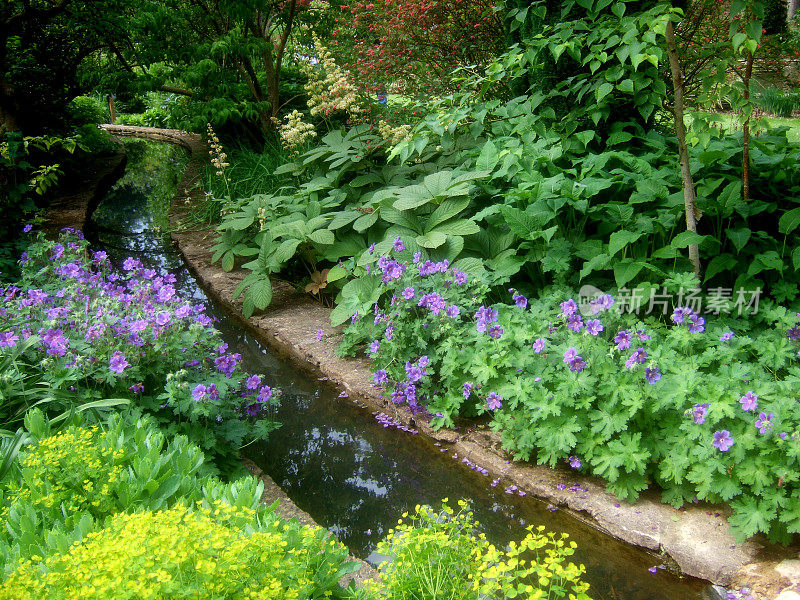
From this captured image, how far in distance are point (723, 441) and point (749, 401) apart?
0.55ft

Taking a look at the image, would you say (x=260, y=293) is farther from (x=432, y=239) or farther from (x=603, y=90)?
(x=603, y=90)

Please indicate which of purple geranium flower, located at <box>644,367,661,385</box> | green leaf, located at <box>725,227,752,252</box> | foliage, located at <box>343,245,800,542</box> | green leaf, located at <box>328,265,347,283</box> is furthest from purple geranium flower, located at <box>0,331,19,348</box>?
green leaf, located at <box>725,227,752,252</box>

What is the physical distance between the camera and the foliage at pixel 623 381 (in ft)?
7.35

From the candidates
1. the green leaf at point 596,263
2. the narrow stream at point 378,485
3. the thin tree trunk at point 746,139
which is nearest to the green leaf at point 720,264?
the thin tree trunk at point 746,139

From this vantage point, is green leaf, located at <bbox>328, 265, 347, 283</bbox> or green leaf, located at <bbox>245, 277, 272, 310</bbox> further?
green leaf, located at <bbox>245, 277, 272, 310</bbox>

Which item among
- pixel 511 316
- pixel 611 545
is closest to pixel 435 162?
pixel 511 316

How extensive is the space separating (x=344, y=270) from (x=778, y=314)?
249cm

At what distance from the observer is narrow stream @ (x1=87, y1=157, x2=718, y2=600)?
91.2 inches

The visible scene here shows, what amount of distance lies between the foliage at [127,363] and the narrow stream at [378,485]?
38 cm

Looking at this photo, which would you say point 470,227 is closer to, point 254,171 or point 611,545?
point 611,545

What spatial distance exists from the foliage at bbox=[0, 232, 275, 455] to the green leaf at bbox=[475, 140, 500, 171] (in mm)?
2065

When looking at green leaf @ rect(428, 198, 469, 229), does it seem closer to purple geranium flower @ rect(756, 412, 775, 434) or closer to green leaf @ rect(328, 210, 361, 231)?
green leaf @ rect(328, 210, 361, 231)

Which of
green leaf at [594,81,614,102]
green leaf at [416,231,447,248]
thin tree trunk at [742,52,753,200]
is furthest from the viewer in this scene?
green leaf at [416,231,447,248]

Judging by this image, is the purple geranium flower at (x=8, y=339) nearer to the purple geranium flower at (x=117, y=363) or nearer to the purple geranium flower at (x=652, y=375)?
the purple geranium flower at (x=117, y=363)
